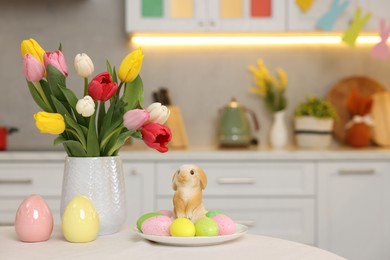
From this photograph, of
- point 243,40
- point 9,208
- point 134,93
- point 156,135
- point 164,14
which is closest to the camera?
point 156,135

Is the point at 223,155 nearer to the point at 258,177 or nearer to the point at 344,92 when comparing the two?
the point at 258,177

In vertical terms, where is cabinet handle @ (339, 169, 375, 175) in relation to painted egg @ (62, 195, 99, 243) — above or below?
below

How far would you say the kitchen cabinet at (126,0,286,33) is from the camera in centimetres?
353

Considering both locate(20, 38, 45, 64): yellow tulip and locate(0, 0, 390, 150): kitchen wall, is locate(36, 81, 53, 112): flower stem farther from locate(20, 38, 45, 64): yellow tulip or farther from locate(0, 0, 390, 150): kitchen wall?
locate(0, 0, 390, 150): kitchen wall

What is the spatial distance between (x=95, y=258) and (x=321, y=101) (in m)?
2.44

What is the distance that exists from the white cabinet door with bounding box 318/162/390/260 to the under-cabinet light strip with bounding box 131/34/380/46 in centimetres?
86

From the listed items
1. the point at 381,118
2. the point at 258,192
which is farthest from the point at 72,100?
the point at 381,118

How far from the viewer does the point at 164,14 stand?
11.6 feet

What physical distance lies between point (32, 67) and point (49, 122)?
0.13m

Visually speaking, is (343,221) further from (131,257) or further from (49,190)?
(131,257)

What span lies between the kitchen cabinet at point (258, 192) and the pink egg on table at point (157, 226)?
1.74 metres

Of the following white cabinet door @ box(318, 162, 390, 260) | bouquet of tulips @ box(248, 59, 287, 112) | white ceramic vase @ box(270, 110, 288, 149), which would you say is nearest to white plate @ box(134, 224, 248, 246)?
white cabinet door @ box(318, 162, 390, 260)

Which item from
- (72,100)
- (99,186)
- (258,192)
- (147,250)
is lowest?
(258,192)

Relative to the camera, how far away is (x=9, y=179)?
10.7ft
